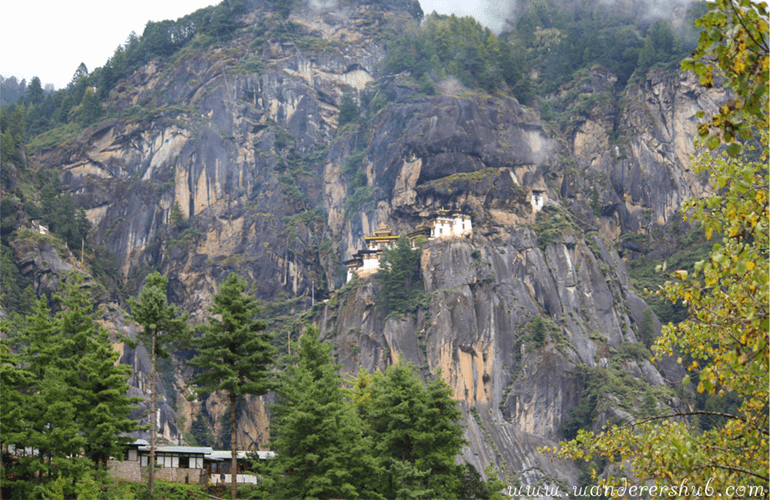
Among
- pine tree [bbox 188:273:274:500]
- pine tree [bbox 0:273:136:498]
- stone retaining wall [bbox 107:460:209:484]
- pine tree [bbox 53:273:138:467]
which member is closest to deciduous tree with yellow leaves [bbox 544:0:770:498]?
pine tree [bbox 188:273:274:500]

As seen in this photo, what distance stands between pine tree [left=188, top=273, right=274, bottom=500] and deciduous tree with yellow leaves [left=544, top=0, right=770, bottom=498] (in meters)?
20.2

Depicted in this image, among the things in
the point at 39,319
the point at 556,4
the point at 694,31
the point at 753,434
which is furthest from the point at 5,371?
the point at 556,4

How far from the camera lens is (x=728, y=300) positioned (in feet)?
34.6

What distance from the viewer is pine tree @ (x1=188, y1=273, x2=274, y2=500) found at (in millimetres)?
30188

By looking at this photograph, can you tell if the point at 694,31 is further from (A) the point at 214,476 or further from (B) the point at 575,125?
(A) the point at 214,476

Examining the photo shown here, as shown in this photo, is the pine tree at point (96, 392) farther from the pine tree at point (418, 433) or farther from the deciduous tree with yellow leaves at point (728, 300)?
the deciduous tree with yellow leaves at point (728, 300)

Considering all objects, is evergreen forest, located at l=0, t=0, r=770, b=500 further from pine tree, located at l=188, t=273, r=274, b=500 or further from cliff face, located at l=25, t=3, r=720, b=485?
cliff face, located at l=25, t=3, r=720, b=485

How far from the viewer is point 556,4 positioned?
147125mm

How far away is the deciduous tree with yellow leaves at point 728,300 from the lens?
7996 millimetres

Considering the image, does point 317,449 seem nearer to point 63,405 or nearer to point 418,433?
point 418,433

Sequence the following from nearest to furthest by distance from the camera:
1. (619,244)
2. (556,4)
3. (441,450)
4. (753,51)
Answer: (753,51) < (441,450) < (619,244) < (556,4)

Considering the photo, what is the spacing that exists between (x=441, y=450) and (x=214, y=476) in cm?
1472

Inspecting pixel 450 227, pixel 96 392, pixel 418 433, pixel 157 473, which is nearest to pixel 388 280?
pixel 450 227

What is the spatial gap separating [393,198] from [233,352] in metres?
66.6
